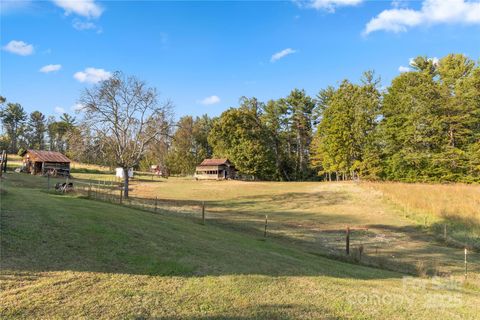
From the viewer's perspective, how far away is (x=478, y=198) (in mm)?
25844

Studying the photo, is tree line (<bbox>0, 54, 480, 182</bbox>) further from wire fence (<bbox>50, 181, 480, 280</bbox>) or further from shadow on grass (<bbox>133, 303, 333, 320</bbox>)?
shadow on grass (<bbox>133, 303, 333, 320</bbox>)

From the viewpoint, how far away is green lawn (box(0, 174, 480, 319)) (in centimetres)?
462

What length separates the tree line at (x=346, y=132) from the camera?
31.8 m

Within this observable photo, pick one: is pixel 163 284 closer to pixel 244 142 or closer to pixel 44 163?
pixel 44 163

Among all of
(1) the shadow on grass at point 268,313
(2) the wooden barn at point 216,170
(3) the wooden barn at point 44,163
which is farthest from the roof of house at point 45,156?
(1) the shadow on grass at point 268,313

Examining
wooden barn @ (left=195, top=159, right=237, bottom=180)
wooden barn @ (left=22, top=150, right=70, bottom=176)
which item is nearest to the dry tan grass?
wooden barn @ (left=195, top=159, right=237, bottom=180)

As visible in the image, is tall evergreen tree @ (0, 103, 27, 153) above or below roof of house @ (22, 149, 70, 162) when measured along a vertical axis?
above

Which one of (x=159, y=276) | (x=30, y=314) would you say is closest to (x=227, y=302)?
(x=159, y=276)

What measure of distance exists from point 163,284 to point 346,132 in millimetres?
50451

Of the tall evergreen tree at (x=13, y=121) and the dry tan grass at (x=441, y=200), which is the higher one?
the tall evergreen tree at (x=13, y=121)

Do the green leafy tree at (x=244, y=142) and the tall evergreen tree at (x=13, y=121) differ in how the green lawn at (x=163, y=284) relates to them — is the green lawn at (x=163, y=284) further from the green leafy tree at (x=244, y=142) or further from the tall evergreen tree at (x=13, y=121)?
the tall evergreen tree at (x=13, y=121)

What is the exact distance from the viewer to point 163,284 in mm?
5598

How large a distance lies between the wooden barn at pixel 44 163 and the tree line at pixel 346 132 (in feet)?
24.3

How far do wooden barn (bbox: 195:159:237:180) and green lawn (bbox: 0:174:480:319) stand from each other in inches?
2210
